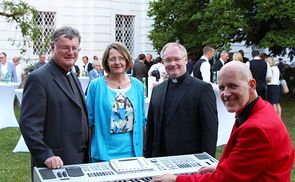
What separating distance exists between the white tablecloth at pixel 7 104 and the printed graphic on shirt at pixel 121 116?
7320 mm

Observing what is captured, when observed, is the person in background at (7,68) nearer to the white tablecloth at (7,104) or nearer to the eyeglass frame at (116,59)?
the white tablecloth at (7,104)

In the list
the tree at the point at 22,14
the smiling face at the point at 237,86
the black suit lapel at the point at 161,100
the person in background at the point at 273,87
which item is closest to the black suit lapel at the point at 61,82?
the black suit lapel at the point at 161,100

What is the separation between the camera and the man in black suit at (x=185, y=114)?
4.16 meters

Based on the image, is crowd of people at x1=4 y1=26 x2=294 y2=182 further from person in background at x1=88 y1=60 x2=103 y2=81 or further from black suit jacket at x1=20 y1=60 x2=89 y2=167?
person in background at x1=88 y1=60 x2=103 y2=81

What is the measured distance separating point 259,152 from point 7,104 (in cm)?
957

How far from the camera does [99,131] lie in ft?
13.6

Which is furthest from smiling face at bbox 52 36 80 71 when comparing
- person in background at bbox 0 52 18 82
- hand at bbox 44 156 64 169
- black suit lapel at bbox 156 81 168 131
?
person in background at bbox 0 52 18 82

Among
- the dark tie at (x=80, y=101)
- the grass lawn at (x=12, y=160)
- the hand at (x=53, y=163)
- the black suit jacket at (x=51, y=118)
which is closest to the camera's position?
the hand at (x=53, y=163)

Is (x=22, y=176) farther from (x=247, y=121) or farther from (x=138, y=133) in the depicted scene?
(x=247, y=121)

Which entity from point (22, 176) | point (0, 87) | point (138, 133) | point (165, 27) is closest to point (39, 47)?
point (165, 27)

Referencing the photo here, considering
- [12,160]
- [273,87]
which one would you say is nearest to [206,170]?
[12,160]

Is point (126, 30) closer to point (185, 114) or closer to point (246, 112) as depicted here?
point (185, 114)

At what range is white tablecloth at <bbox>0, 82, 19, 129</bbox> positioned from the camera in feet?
36.3

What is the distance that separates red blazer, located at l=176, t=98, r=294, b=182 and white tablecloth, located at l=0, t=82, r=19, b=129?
29.7 feet
